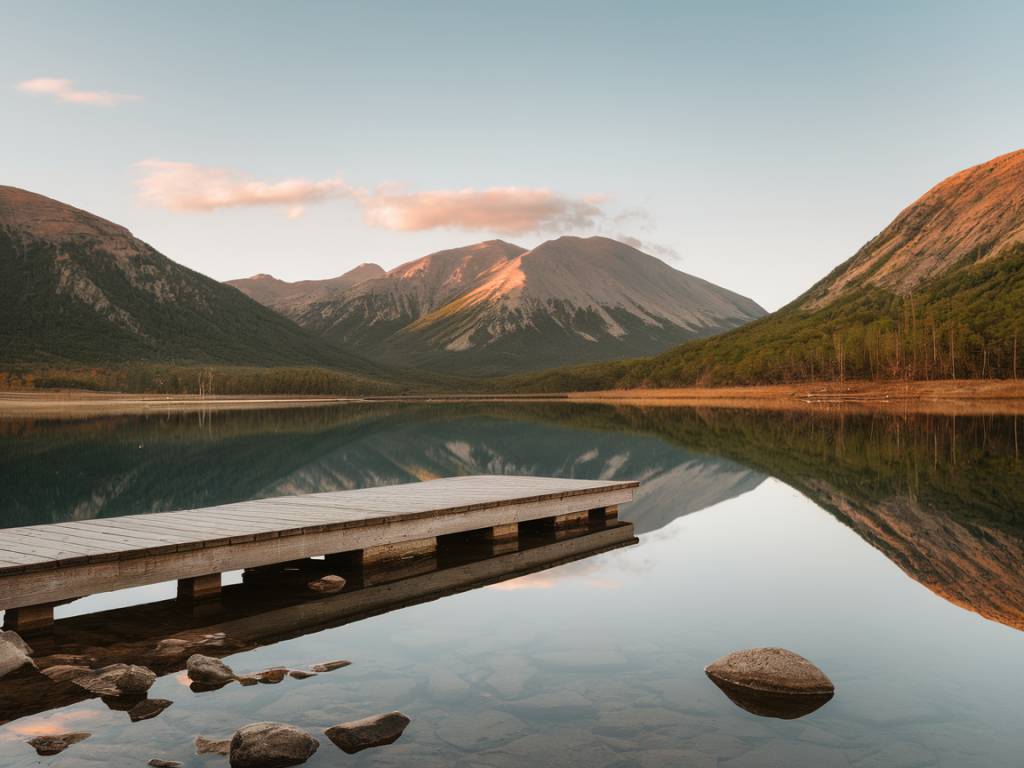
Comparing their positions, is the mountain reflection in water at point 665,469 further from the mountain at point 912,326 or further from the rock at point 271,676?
the mountain at point 912,326

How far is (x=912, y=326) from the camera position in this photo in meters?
124

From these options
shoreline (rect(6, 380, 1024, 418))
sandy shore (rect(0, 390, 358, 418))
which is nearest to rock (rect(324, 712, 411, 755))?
shoreline (rect(6, 380, 1024, 418))

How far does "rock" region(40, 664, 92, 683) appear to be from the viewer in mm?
9328

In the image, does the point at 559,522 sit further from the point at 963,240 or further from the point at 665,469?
the point at 963,240

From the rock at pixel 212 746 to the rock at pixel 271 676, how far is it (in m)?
1.60

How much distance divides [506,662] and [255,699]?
2.82 metres

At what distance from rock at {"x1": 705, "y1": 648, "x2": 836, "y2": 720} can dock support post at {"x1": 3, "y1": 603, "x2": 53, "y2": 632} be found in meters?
8.32

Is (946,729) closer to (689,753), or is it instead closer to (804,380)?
(689,753)

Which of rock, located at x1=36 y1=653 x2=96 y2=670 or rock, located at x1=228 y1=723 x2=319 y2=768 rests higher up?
rock, located at x1=228 y1=723 x2=319 y2=768

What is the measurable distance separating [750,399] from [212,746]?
118817 mm

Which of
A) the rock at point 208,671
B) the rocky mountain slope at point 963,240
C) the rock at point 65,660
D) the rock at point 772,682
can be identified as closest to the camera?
the rock at point 772,682

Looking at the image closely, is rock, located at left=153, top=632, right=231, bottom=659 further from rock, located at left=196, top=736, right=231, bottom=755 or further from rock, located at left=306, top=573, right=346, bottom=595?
rock, located at left=196, top=736, right=231, bottom=755

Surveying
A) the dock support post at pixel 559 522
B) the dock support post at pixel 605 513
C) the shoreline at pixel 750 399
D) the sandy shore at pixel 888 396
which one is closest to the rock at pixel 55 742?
the dock support post at pixel 559 522

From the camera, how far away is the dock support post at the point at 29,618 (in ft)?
36.7
